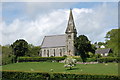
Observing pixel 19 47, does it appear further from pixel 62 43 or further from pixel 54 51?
pixel 62 43

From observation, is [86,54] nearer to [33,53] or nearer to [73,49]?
[73,49]

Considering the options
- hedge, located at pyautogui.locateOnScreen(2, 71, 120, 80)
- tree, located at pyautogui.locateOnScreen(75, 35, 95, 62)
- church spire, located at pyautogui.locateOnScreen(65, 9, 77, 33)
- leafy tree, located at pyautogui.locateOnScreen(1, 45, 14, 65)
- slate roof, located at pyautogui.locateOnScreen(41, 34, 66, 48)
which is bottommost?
hedge, located at pyautogui.locateOnScreen(2, 71, 120, 80)

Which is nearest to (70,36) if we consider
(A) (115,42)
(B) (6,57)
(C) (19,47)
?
(C) (19,47)

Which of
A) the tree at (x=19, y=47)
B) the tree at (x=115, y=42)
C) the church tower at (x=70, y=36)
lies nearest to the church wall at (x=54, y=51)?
the church tower at (x=70, y=36)

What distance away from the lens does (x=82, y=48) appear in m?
44.8

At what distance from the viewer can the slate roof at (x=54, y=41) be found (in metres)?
71.6

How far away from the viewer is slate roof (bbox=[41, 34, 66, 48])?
71625 millimetres

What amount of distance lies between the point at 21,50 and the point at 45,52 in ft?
46.1

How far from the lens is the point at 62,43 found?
71188 millimetres

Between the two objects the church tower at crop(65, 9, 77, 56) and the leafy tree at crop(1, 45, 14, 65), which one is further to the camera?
the church tower at crop(65, 9, 77, 56)

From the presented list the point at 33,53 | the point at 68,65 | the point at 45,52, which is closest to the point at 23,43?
the point at 45,52

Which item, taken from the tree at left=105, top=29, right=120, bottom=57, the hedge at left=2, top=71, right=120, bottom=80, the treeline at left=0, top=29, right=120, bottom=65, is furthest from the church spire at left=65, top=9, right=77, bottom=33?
the hedge at left=2, top=71, right=120, bottom=80

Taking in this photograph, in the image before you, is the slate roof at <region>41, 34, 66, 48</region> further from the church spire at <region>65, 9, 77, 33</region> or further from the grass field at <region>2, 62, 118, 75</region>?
the grass field at <region>2, 62, 118, 75</region>

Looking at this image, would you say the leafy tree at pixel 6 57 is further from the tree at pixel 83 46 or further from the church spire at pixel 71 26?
the church spire at pixel 71 26
